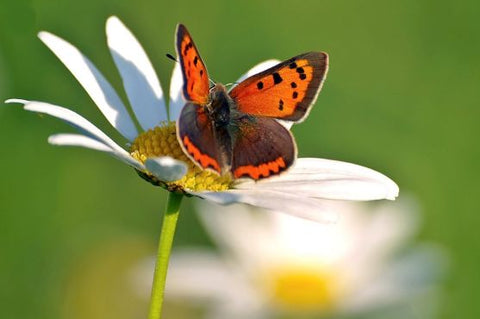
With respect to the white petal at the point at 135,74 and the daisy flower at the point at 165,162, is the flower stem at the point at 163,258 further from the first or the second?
the white petal at the point at 135,74

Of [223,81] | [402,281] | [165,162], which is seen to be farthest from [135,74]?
[223,81]

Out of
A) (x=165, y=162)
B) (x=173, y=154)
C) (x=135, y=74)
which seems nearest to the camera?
(x=165, y=162)

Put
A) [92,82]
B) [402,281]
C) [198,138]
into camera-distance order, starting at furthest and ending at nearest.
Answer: [402,281] < [92,82] < [198,138]

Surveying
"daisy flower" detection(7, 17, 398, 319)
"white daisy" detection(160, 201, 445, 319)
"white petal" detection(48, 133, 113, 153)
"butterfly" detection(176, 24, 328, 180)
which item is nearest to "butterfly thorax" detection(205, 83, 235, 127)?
"butterfly" detection(176, 24, 328, 180)

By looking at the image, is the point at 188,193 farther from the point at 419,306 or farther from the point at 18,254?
the point at 18,254

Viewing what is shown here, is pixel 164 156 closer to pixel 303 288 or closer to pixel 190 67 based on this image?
pixel 190 67

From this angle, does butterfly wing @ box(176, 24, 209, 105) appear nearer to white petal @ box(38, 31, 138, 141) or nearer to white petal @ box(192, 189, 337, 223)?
white petal @ box(192, 189, 337, 223)

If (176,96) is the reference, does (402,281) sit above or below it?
below
